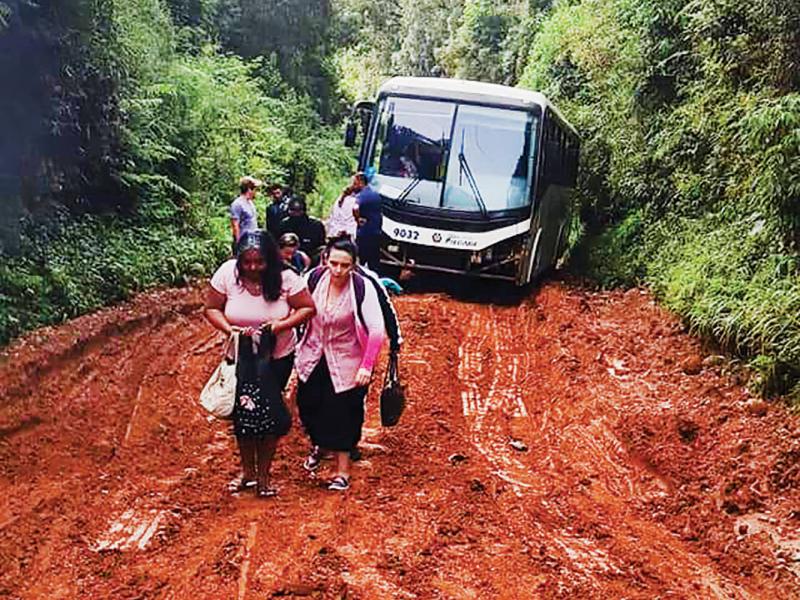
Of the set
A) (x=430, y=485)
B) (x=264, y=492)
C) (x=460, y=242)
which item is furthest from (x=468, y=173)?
(x=264, y=492)

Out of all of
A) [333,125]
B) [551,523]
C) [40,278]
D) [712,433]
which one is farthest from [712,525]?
[333,125]

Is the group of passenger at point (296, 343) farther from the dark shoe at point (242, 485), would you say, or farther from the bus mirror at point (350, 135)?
the bus mirror at point (350, 135)

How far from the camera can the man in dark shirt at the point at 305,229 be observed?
9.33m

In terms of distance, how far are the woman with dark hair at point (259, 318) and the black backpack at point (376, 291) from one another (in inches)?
12.0

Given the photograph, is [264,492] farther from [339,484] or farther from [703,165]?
[703,165]

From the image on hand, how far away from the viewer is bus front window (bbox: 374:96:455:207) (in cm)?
1256

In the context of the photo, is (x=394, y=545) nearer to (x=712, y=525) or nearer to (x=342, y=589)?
(x=342, y=589)

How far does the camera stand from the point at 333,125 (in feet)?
103

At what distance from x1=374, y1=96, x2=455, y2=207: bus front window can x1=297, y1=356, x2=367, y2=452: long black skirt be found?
7.15 metres

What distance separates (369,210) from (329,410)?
4957 millimetres

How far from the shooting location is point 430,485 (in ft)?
19.1

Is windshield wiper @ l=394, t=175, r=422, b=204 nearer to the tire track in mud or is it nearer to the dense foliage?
the tire track in mud

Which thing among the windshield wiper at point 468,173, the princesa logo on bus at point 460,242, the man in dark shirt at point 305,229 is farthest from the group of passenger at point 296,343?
the windshield wiper at point 468,173

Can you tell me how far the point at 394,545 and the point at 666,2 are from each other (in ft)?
36.4
